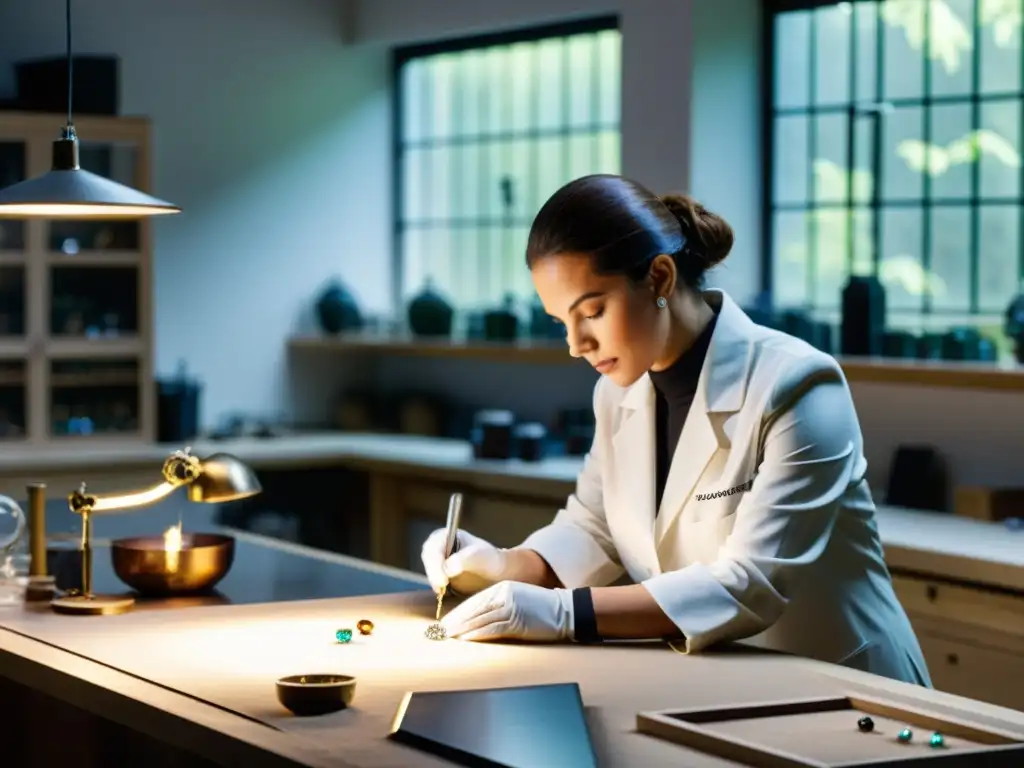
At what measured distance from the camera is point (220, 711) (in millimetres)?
2070

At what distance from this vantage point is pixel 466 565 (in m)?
2.76

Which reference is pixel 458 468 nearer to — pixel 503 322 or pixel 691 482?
pixel 503 322

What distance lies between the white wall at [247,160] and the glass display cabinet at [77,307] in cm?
48

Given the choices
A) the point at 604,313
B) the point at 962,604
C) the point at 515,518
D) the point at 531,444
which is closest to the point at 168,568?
the point at 604,313

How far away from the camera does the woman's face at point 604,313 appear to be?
2.58 meters

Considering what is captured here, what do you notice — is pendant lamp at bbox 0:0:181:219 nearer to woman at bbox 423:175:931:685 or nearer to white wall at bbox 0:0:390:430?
woman at bbox 423:175:931:685

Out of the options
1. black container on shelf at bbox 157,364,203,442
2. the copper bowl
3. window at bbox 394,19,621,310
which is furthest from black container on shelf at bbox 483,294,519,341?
the copper bowl

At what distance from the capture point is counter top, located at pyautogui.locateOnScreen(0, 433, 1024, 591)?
12.8ft

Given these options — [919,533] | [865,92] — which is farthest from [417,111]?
[919,533]

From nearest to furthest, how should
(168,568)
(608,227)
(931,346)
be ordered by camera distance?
(608,227), (168,568), (931,346)

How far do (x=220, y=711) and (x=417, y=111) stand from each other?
5.47 m

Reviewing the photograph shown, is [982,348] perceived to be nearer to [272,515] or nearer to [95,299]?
[272,515]

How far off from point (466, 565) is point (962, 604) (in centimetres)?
163

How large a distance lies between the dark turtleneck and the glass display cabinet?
146 inches
